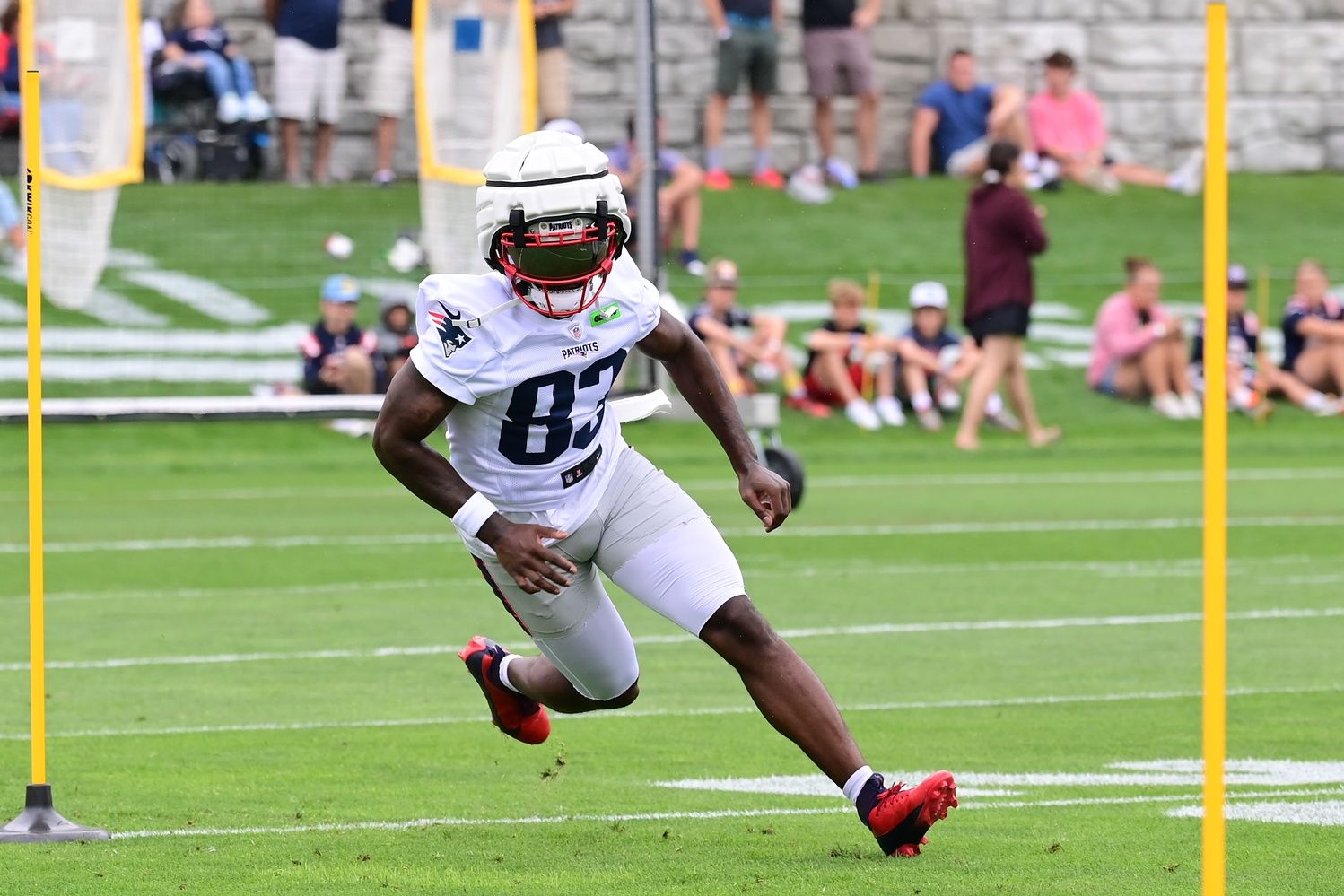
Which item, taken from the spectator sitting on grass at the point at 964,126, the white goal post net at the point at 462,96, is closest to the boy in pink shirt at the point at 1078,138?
the spectator sitting on grass at the point at 964,126

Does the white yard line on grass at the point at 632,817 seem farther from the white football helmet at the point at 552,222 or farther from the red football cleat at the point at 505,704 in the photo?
the white football helmet at the point at 552,222

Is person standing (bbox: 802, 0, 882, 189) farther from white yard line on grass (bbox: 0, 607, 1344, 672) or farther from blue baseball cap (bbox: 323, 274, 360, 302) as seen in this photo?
white yard line on grass (bbox: 0, 607, 1344, 672)

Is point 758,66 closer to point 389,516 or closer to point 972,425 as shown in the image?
point 972,425

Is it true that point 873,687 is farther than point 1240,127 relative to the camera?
No

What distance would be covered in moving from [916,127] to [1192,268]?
371 centimetres

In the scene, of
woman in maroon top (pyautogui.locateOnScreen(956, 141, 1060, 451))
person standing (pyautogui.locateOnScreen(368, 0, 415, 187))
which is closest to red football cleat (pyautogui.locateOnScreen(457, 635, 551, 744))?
woman in maroon top (pyautogui.locateOnScreen(956, 141, 1060, 451))

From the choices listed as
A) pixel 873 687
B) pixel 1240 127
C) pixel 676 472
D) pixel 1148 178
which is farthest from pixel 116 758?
pixel 1240 127

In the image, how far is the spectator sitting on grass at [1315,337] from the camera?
22312 millimetres

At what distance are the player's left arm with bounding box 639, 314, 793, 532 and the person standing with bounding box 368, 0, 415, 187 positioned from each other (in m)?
15.2

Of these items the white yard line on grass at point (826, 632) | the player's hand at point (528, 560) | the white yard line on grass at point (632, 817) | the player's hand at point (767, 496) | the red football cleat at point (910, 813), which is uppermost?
the player's hand at point (767, 496)

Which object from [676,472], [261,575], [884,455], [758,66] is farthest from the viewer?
[758,66]

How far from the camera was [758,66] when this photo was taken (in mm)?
26969

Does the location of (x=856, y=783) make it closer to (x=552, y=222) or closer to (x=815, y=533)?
(x=552, y=222)

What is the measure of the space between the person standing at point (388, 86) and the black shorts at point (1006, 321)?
5.25 metres
